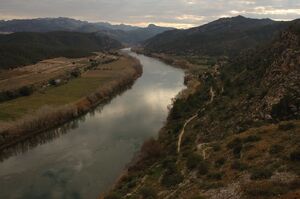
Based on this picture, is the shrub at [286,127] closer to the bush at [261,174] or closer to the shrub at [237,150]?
the shrub at [237,150]

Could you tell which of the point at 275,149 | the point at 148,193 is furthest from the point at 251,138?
the point at 148,193

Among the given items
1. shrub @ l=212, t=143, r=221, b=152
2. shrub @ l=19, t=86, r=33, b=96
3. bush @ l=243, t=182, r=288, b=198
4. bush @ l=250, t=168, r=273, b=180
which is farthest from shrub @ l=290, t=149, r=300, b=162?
shrub @ l=19, t=86, r=33, b=96

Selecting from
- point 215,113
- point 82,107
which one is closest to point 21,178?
point 215,113

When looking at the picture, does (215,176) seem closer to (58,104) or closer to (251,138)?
(251,138)

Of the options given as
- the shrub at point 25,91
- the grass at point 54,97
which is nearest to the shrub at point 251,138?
the grass at point 54,97

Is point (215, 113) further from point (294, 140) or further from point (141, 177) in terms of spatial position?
point (294, 140)

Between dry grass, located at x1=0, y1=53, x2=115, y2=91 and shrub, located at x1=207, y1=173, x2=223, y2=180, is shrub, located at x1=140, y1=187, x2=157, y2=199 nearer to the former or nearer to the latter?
shrub, located at x1=207, y1=173, x2=223, y2=180
